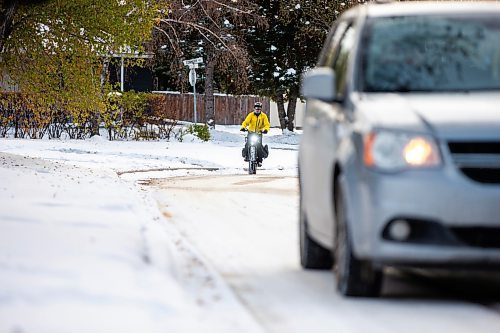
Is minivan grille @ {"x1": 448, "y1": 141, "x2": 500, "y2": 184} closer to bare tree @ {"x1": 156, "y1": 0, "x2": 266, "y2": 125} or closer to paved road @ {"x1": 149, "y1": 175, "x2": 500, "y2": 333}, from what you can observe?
paved road @ {"x1": 149, "y1": 175, "x2": 500, "y2": 333}

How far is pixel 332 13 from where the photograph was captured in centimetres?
5769

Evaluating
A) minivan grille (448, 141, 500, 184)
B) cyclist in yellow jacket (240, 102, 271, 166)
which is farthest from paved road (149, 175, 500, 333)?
cyclist in yellow jacket (240, 102, 271, 166)

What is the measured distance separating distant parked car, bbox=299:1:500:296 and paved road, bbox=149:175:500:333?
0.30 m

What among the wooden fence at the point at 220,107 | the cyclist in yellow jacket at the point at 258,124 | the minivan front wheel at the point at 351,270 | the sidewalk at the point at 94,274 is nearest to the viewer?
the sidewalk at the point at 94,274

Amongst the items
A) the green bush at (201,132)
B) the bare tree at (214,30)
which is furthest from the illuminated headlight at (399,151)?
the green bush at (201,132)

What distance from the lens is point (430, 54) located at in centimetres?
976

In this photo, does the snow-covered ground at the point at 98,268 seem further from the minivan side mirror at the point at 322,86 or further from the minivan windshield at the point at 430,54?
the minivan windshield at the point at 430,54

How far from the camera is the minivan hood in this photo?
8609mm

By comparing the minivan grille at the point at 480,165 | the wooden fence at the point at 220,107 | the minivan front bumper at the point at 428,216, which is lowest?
the wooden fence at the point at 220,107

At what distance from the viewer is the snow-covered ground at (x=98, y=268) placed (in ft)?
26.2

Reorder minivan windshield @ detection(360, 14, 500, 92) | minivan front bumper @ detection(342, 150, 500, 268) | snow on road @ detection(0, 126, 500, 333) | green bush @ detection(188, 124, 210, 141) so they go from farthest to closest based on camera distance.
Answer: green bush @ detection(188, 124, 210, 141), minivan windshield @ detection(360, 14, 500, 92), minivan front bumper @ detection(342, 150, 500, 268), snow on road @ detection(0, 126, 500, 333)

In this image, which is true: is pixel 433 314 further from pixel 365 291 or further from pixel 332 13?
pixel 332 13

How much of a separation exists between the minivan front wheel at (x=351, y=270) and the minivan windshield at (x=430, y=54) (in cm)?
93

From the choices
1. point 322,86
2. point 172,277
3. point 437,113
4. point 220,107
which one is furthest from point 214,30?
point 437,113
